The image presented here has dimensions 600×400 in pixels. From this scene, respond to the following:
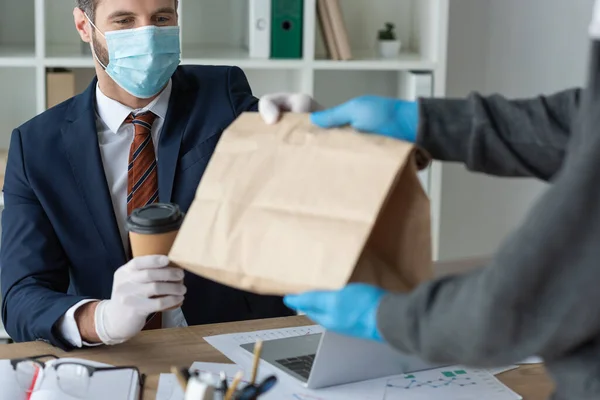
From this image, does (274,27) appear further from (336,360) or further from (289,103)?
(336,360)

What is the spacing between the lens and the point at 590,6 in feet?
10.5

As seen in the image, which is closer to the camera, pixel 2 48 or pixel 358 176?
pixel 358 176

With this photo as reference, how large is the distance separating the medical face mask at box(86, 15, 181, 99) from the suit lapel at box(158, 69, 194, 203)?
53 millimetres

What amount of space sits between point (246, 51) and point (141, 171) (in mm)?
1185

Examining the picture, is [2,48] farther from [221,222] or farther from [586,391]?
[586,391]

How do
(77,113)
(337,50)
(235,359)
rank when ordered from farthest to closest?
(337,50) < (77,113) < (235,359)

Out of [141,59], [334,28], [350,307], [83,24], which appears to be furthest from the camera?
[334,28]

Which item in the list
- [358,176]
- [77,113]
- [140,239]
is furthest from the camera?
[77,113]

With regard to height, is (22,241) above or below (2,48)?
below

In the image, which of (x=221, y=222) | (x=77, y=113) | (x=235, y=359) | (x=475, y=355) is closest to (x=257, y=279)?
(x=221, y=222)

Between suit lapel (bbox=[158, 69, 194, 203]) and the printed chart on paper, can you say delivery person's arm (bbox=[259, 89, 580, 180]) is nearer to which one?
the printed chart on paper

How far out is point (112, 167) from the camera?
189cm

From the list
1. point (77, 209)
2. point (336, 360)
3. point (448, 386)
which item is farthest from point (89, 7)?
point (448, 386)

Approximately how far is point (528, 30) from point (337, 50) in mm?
821
